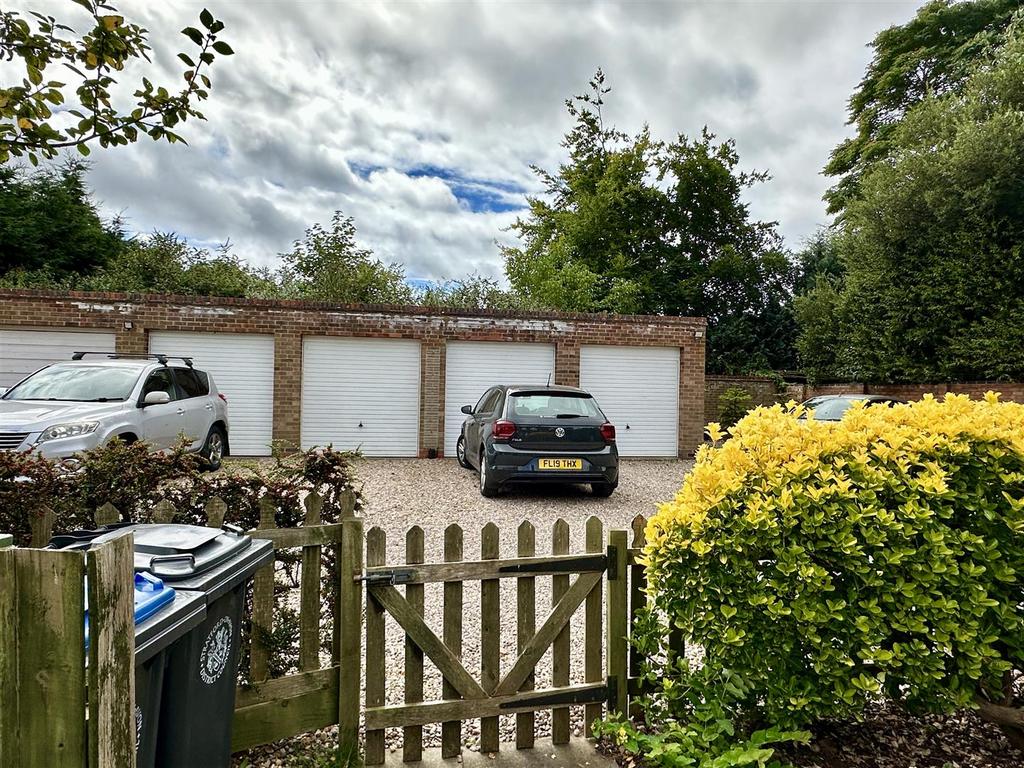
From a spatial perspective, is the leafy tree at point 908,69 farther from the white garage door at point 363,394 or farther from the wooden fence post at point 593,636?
the wooden fence post at point 593,636

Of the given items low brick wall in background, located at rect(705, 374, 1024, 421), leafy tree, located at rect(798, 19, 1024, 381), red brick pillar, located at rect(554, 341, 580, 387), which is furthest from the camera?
low brick wall in background, located at rect(705, 374, 1024, 421)

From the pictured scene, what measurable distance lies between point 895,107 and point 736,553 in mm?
24249

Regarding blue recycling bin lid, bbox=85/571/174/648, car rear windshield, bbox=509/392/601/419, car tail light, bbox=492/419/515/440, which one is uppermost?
car rear windshield, bbox=509/392/601/419

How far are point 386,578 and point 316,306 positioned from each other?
9.43 m

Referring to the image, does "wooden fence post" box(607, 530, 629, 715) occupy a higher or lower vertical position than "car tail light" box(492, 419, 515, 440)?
lower

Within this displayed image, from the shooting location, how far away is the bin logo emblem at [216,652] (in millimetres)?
1662

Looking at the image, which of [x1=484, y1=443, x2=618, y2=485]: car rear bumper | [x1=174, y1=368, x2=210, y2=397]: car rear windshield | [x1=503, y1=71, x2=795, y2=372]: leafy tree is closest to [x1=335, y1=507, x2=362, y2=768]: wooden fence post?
[x1=484, y1=443, x2=618, y2=485]: car rear bumper

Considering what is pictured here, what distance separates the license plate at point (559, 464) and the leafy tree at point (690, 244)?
44.6 ft

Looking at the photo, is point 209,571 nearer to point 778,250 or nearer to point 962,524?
point 962,524

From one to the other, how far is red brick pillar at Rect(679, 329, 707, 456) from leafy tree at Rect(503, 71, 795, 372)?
8.23 m

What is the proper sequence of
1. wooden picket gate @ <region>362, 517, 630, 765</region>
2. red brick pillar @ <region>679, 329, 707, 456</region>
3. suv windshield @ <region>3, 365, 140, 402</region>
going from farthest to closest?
red brick pillar @ <region>679, 329, 707, 456</region>
suv windshield @ <region>3, 365, 140, 402</region>
wooden picket gate @ <region>362, 517, 630, 765</region>

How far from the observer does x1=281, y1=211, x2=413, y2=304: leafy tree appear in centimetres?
1568

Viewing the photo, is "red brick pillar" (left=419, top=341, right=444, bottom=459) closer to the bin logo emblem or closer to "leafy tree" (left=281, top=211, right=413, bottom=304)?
"leafy tree" (left=281, top=211, right=413, bottom=304)

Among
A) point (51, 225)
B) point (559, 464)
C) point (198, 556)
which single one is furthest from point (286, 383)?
point (51, 225)
